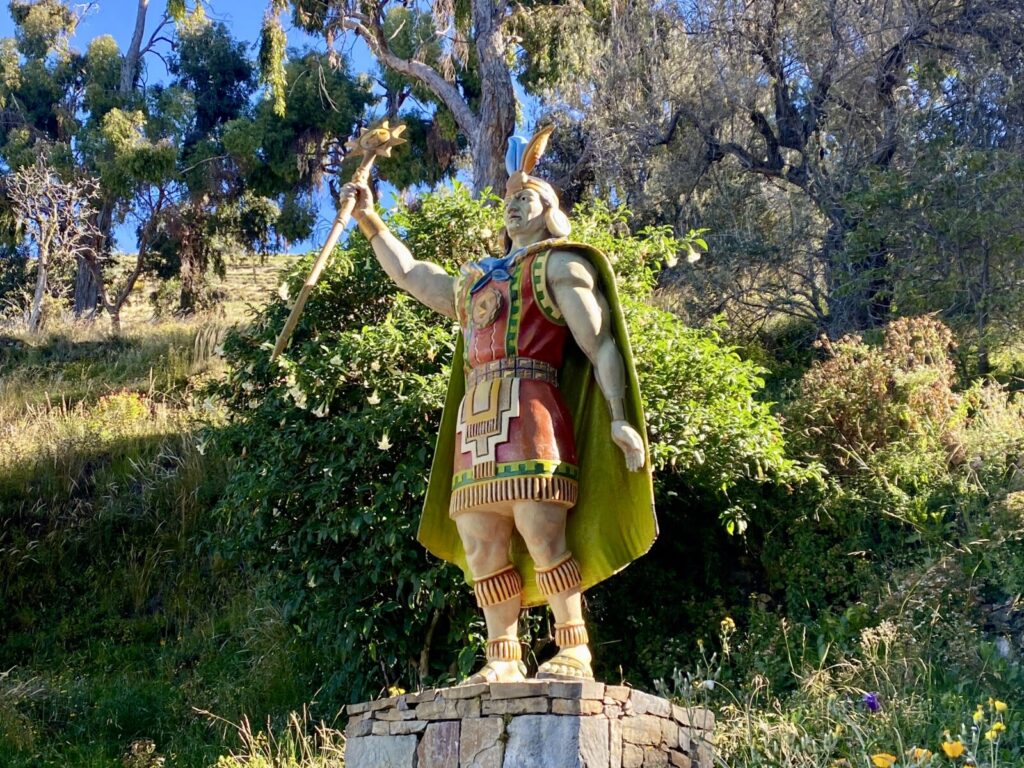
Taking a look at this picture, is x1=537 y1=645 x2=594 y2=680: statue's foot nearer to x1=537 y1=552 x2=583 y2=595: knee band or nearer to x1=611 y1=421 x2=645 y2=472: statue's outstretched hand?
x1=537 y1=552 x2=583 y2=595: knee band

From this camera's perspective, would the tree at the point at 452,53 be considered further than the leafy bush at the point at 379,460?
Yes

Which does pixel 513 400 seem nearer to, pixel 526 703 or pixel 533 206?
pixel 533 206

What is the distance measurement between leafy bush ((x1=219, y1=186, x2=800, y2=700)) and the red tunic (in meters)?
1.82

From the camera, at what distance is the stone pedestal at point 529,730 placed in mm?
4172

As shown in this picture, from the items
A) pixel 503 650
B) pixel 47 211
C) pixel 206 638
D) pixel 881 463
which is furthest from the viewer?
pixel 47 211

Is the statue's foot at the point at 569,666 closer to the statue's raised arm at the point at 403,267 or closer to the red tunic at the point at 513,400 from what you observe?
the red tunic at the point at 513,400

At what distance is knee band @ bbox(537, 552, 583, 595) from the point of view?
14.9ft

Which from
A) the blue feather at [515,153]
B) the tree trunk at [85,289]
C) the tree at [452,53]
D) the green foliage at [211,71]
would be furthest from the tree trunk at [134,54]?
the blue feather at [515,153]

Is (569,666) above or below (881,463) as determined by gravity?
below

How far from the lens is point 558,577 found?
4.54 meters

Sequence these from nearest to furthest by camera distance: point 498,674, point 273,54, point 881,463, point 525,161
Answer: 1. point 498,674
2. point 525,161
3. point 881,463
4. point 273,54

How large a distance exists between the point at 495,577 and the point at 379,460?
2.24 metres

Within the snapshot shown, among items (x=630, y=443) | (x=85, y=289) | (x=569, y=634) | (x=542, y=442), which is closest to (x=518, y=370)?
(x=542, y=442)

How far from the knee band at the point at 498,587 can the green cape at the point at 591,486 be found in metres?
0.16
